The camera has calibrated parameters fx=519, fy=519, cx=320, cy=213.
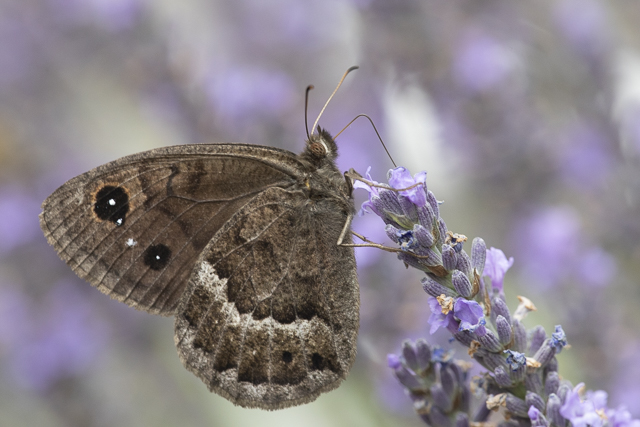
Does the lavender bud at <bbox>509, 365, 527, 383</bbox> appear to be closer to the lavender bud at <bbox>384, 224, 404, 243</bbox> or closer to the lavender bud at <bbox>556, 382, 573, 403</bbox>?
the lavender bud at <bbox>556, 382, 573, 403</bbox>

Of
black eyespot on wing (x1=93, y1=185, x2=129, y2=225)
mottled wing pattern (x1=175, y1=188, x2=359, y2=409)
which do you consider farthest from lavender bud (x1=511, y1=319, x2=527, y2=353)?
black eyespot on wing (x1=93, y1=185, x2=129, y2=225)

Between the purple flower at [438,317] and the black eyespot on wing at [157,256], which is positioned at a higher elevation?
the black eyespot on wing at [157,256]

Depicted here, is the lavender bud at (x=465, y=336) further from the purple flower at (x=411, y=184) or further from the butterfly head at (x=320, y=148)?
the butterfly head at (x=320, y=148)

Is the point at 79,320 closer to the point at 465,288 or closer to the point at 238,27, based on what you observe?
the point at 465,288

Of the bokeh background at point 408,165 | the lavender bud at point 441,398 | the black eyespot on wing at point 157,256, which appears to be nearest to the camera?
the lavender bud at point 441,398

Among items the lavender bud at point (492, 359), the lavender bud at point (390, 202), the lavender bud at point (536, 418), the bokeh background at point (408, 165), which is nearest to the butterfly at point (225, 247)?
the lavender bud at point (390, 202)

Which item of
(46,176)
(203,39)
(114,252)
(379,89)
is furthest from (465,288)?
(203,39)

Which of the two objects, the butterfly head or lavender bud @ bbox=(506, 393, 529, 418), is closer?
lavender bud @ bbox=(506, 393, 529, 418)
